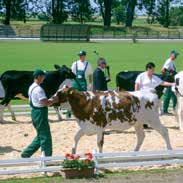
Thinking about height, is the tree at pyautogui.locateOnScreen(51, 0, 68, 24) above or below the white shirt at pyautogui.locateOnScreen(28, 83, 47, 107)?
below

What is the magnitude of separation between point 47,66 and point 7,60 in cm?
500

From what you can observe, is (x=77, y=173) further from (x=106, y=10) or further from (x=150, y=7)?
(x=150, y=7)

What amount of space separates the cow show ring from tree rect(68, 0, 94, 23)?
83718 mm

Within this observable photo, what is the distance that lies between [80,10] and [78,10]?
0.34 meters

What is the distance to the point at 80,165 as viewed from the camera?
11711 millimetres

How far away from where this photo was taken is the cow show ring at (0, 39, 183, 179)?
39.6 ft

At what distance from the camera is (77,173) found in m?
11.7

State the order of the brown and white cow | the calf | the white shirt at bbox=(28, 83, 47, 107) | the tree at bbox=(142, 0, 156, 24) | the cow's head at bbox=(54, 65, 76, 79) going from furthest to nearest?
the tree at bbox=(142, 0, 156, 24) → the cow's head at bbox=(54, 65, 76, 79) → the calf → the brown and white cow → the white shirt at bbox=(28, 83, 47, 107)

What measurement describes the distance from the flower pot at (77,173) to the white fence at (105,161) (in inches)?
6.6

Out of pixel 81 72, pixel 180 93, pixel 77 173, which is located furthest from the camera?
pixel 81 72

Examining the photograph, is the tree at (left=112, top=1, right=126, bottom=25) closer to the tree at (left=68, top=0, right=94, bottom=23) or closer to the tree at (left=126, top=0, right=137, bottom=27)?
the tree at (left=68, top=0, right=94, bottom=23)

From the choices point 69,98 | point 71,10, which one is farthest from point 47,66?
point 71,10

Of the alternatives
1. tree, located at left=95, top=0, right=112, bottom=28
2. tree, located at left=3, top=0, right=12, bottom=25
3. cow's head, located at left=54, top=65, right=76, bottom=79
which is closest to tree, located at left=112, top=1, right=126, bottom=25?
tree, located at left=95, top=0, right=112, bottom=28

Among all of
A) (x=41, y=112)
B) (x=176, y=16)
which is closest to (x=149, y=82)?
(x=41, y=112)
